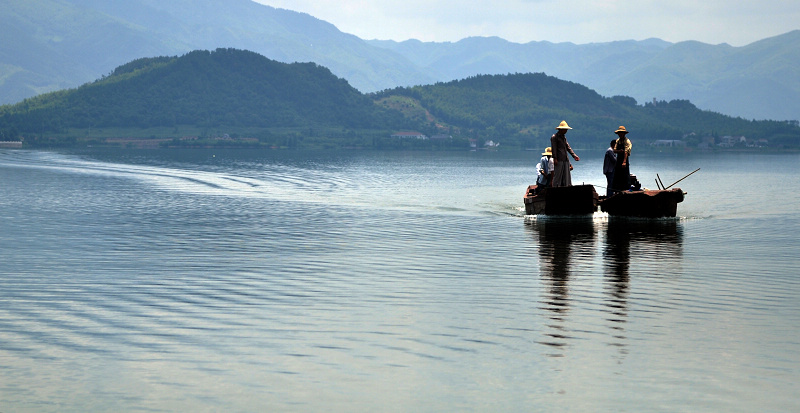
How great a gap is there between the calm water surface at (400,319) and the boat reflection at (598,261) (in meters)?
0.10

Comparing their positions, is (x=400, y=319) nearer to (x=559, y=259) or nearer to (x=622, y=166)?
(x=559, y=259)

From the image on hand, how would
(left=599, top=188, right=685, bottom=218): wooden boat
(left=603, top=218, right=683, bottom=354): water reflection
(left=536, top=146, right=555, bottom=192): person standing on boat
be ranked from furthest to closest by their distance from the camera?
(left=536, top=146, right=555, bottom=192): person standing on boat, (left=599, top=188, right=685, bottom=218): wooden boat, (left=603, top=218, right=683, bottom=354): water reflection


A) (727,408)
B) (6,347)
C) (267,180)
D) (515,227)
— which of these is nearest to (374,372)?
(727,408)

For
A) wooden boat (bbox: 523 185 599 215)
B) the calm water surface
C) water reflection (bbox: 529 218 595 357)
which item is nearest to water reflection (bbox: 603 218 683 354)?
the calm water surface

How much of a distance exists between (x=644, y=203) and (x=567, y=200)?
11.0ft

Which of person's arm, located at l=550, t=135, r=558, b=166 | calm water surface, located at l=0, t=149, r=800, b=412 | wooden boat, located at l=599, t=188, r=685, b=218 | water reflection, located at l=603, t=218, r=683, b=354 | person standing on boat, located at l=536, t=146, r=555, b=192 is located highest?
person's arm, located at l=550, t=135, r=558, b=166

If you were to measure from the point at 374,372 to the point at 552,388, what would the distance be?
2.61 metres

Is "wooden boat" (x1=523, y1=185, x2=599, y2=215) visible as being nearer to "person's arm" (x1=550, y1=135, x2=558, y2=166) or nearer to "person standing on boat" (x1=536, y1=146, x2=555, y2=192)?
"person standing on boat" (x1=536, y1=146, x2=555, y2=192)

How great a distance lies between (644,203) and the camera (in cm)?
3638

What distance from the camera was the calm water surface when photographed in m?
11.3

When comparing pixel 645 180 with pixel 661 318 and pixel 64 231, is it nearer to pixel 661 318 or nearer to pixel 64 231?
pixel 64 231

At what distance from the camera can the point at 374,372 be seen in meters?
12.3

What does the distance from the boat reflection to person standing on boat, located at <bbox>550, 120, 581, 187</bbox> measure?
1823 millimetres

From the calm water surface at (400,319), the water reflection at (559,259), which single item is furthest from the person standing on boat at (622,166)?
the calm water surface at (400,319)
